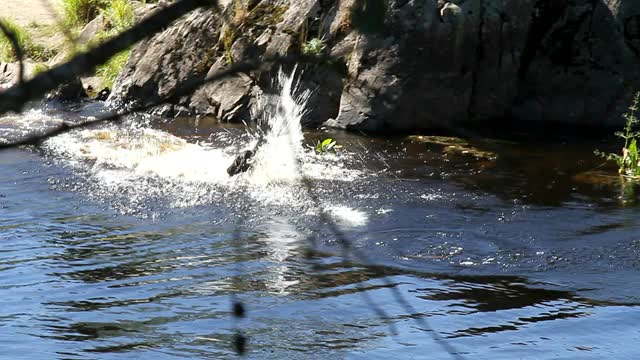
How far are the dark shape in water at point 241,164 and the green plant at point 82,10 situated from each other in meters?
7.94

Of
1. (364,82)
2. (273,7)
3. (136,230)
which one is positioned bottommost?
(136,230)

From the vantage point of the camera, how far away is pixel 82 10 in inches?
692

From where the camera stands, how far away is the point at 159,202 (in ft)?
30.9

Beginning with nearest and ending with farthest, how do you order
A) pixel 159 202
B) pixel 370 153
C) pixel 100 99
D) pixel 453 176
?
pixel 159 202
pixel 453 176
pixel 370 153
pixel 100 99

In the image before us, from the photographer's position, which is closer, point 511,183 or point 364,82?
point 511,183

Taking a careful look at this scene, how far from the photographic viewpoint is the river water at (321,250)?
6148 millimetres

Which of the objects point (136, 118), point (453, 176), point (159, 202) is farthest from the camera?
point (136, 118)

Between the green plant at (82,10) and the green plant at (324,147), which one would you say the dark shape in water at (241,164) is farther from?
the green plant at (82,10)

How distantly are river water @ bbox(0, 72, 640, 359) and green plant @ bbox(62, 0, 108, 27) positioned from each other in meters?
6.12

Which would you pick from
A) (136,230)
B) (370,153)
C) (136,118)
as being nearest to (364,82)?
(370,153)

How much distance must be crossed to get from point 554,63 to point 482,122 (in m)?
1.15

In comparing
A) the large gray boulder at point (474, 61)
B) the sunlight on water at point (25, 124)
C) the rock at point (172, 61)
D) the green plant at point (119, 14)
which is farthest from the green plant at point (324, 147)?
the green plant at point (119, 14)

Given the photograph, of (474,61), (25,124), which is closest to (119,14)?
(25,124)

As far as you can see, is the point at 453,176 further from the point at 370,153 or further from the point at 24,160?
the point at 24,160
